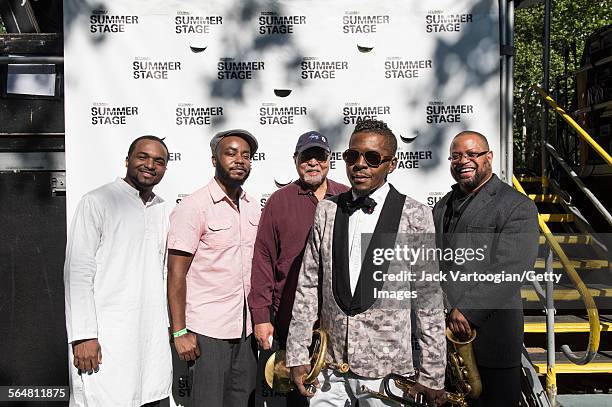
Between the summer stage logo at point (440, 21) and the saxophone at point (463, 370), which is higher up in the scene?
the summer stage logo at point (440, 21)

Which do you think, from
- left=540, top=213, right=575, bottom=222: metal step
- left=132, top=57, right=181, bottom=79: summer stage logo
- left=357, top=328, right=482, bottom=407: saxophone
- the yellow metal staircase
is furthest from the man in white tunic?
left=540, top=213, right=575, bottom=222: metal step

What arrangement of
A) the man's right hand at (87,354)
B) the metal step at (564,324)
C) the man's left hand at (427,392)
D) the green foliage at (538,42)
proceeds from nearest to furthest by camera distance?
the man's left hand at (427,392)
the man's right hand at (87,354)
the metal step at (564,324)
the green foliage at (538,42)

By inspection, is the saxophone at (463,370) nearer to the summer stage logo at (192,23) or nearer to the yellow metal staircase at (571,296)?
the yellow metal staircase at (571,296)

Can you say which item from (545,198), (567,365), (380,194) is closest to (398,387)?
(380,194)

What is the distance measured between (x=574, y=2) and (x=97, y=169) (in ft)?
53.8

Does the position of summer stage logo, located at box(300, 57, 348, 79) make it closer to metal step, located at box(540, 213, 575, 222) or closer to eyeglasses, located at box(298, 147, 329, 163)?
eyeglasses, located at box(298, 147, 329, 163)

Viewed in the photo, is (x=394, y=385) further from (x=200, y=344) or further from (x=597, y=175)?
(x=597, y=175)

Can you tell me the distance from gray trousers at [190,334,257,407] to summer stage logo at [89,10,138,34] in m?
2.27

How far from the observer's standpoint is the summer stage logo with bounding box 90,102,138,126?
175 inches

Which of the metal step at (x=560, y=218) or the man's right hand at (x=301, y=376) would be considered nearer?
the man's right hand at (x=301, y=376)

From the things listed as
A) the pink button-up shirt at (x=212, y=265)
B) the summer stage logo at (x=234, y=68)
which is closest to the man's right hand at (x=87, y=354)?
the pink button-up shirt at (x=212, y=265)

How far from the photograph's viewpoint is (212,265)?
366cm

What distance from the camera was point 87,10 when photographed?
14.7ft

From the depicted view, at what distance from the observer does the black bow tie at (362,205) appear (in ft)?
10.1
